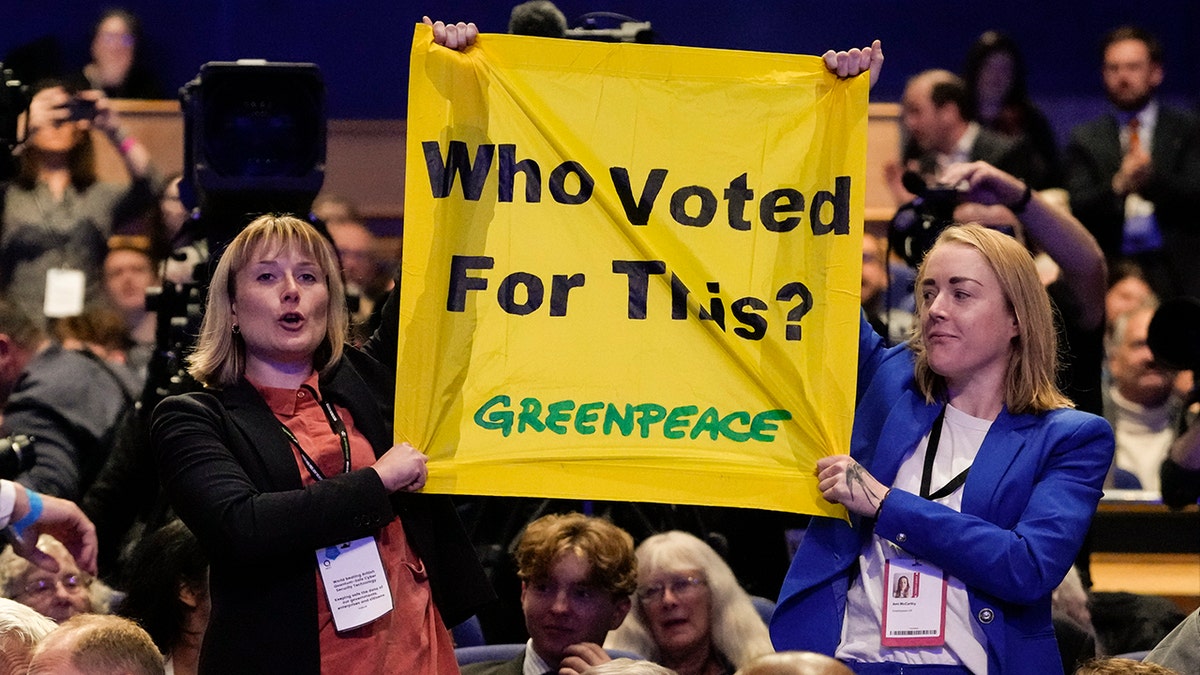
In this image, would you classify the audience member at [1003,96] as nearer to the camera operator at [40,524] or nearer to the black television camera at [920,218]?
the black television camera at [920,218]

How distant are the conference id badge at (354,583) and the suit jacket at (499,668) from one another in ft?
3.40

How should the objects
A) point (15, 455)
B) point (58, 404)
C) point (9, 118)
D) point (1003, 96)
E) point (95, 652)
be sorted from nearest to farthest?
1. point (95, 652)
2. point (15, 455)
3. point (9, 118)
4. point (58, 404)
5. point (1003, 96)

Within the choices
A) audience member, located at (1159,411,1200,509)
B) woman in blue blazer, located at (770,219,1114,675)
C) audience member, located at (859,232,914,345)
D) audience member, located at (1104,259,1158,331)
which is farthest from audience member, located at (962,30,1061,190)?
woman in blue blazer, located at (770,219,1114,675)

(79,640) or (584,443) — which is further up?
(584,443)

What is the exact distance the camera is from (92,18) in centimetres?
786

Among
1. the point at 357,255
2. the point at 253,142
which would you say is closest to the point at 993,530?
the point at 253,142

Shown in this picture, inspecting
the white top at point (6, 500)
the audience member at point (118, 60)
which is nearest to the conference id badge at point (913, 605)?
the white top at point (6, 500)

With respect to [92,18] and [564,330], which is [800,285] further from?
[92,18]

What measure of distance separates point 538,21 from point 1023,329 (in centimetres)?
188

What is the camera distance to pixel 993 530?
2910 mm

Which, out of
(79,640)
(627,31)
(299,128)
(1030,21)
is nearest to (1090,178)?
(1030,21)

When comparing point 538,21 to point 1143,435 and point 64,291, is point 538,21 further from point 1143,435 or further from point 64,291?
point 1143,435

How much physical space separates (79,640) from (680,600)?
1711 mm

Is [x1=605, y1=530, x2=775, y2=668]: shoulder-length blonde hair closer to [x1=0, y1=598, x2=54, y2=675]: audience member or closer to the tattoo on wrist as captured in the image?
the tattoo on wrist
